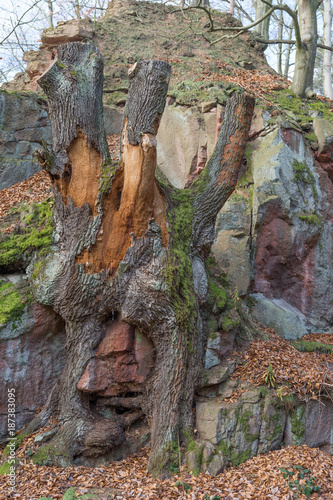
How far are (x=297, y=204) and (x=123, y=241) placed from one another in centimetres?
551

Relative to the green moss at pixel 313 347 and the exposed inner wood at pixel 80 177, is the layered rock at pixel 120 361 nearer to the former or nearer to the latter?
the exposed inner wood at pixel 80 177

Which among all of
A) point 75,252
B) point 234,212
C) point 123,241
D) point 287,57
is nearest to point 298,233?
point 234,212

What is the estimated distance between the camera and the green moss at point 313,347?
24.5ft

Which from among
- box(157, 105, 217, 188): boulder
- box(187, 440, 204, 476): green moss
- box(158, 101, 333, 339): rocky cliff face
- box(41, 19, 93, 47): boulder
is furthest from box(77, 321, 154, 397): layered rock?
box(41, 19, 93, 47): boulder

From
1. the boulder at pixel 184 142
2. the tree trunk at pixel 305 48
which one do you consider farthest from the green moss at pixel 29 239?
the tree trunk at pixel 305 48

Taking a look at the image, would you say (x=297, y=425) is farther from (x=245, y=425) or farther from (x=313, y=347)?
(x=313, y=347)

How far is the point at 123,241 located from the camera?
16.9ft

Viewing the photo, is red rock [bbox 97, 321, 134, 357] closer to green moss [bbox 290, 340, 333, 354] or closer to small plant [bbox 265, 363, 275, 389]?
small plant [bbox 265, 363, 275, 389]

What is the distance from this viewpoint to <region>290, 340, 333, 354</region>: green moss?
24.5ft

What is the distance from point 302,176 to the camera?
30.8ft

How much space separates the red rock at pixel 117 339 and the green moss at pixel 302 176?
6089 mm

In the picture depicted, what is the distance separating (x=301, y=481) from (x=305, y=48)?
11.1 metres

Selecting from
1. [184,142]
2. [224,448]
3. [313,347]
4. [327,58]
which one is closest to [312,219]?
[313,347]

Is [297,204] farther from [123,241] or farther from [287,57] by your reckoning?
[287,57]
